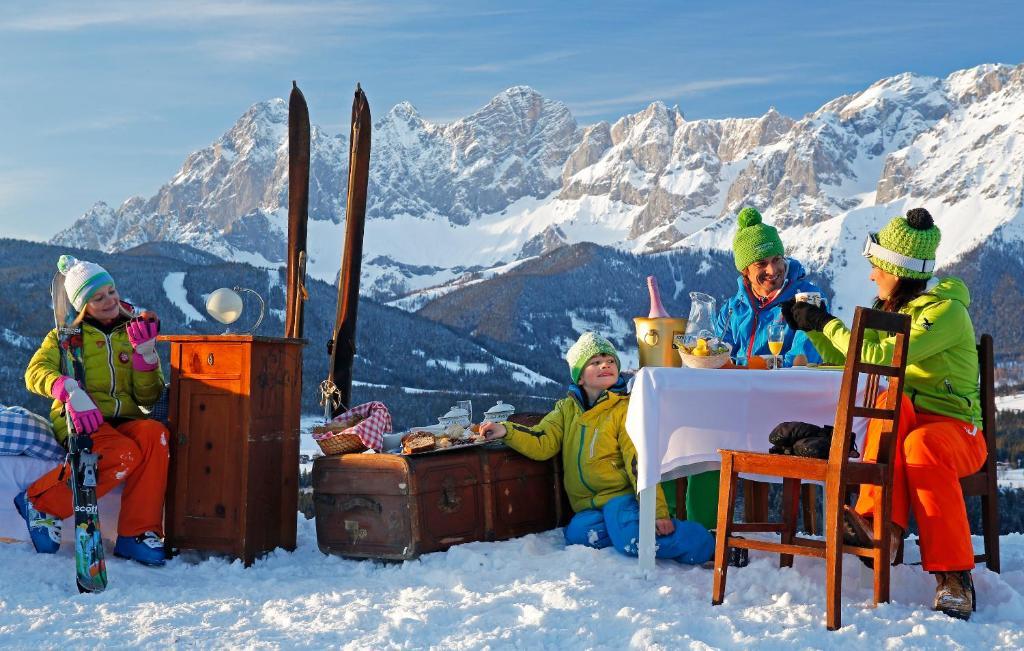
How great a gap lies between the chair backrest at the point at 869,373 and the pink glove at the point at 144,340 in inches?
134

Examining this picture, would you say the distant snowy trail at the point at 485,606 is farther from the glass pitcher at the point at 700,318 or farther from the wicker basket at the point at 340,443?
the glass pitcher at the point at 700,318

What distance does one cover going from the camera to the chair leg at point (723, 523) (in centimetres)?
443

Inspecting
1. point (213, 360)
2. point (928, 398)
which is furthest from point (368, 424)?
point (928, 398)

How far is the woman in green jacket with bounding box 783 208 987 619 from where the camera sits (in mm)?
4320

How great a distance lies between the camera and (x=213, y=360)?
579 centimetres

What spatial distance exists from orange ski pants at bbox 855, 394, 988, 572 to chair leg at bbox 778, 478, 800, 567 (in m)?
0.37

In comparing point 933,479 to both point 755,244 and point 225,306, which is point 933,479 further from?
point 225,306

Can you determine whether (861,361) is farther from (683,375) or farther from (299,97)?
(299,97)

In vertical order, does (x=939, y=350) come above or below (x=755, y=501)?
above

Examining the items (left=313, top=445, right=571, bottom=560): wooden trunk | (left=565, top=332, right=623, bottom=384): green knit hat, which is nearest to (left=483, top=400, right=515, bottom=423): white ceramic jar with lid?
(left=313, top=445, right=571, bottom=560): wooden trunk

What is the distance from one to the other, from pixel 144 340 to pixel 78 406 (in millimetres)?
502

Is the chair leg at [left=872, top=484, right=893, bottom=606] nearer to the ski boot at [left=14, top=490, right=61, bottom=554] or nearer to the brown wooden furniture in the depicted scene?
the brown wooden furniture

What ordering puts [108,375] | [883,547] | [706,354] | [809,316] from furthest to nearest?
[108,375] → [706,354] → [809,316] → [883,547]

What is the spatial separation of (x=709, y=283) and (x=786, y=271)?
7695 inches
